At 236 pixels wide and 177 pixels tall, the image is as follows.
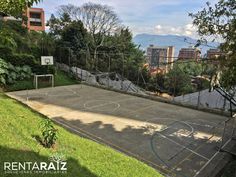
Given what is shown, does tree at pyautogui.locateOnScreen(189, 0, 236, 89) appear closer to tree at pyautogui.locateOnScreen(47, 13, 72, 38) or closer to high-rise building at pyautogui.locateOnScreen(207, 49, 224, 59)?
high-rise building at pyautogui.locateOnScreen(207, 49, 224, 59)

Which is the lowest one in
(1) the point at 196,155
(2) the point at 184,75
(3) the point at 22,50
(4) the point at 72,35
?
(1) the point at 196,155

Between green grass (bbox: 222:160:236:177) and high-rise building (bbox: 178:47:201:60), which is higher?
high-rise building (bbox: 178:47:201:60)

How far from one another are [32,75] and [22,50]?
4791 mm

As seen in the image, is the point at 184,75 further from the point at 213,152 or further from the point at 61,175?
the point at 61,175

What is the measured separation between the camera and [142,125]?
939 centimetres

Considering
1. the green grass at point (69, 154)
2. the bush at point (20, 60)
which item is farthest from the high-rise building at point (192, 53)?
the bush at point (20, 60)

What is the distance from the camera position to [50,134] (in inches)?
203

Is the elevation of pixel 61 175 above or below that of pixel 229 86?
below

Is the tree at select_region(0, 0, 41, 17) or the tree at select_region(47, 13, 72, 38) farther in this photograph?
the tree at select_region(47, 13, 72, 38)

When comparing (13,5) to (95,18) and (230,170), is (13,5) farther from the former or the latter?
(95,18)

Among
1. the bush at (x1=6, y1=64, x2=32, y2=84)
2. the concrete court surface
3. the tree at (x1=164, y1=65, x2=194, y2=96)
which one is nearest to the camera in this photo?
the concrete court surface

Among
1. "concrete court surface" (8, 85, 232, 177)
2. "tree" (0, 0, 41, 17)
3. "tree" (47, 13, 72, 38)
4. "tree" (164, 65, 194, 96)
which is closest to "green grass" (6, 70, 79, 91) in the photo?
"concrete court surface" (8, 85, 232, 177)

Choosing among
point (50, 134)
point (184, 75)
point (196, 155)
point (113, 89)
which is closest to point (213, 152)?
point (196, 155)

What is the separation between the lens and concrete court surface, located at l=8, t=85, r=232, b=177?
22.8 ft
